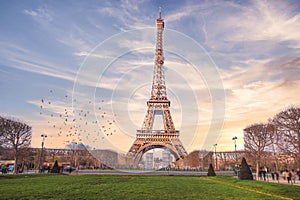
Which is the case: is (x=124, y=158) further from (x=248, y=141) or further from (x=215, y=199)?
(x=215, y=199)

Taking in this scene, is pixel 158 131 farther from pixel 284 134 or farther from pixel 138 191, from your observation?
pixel 138 191

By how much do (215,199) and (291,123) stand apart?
28.0 meters

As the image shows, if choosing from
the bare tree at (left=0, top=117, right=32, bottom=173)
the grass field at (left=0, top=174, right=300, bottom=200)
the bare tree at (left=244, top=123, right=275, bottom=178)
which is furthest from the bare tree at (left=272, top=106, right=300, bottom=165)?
the bare tree at (left=0, top=117, right=32, bottom=173)

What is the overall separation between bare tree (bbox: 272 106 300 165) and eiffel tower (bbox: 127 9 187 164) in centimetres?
1838

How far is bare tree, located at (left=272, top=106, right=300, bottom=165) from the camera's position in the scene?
33.9 metres

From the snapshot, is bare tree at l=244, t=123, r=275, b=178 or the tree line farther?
bare tree at l=244, t=123, r=275, b=178

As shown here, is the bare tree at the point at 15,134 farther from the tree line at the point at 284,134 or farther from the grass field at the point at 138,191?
the tree line at the point at 284,134

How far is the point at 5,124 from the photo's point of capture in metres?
41.7

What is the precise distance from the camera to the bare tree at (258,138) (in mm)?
41812

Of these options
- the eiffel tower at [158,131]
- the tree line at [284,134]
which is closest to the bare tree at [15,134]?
the eiffel tower at [158,131]

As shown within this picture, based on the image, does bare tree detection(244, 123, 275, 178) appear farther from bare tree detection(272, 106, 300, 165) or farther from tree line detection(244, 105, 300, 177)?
bare tree detection(272, 106, 300, 165)

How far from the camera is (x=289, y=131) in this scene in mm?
34969

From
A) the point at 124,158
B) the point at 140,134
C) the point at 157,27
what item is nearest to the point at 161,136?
the point at 140,134

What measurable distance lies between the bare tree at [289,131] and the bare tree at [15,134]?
38846mm
